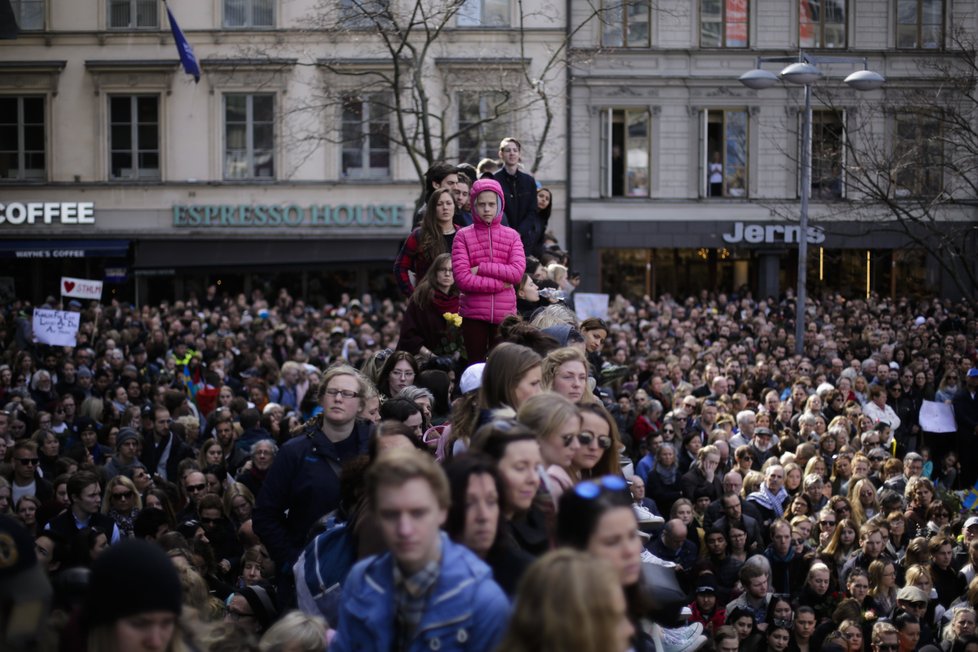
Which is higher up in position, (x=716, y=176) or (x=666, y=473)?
(x=716, y=176)

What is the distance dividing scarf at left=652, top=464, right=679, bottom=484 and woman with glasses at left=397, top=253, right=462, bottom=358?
3.29m

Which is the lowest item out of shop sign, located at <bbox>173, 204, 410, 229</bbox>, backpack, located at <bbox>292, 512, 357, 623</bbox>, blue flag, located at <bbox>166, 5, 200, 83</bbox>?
backpack, located at <bbox>292, 512, 357, 623</bbox>

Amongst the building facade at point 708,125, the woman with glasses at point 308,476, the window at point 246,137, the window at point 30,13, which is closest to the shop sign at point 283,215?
the window at point 246,137

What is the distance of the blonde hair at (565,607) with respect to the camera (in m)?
3.91

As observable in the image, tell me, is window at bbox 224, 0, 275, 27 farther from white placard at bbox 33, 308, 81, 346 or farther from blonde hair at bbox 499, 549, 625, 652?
blonde hair at bbox 499, 549, 625, 652

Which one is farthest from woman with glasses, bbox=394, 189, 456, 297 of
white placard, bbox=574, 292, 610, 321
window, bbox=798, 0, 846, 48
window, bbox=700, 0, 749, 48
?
window, bbox=798, 0, 846, 48

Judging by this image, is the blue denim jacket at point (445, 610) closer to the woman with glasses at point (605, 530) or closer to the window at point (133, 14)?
the woman with glasses at point (605, 530)

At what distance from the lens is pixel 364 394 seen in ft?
24.3

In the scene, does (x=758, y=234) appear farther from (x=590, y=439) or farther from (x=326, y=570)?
(x=326, y=570)

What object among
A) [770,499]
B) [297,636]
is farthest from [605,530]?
[770,499]

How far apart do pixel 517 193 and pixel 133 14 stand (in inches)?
972

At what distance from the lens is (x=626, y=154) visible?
3550cm

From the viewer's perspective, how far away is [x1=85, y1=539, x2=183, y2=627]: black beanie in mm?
4520

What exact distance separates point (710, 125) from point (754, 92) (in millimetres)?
1415
